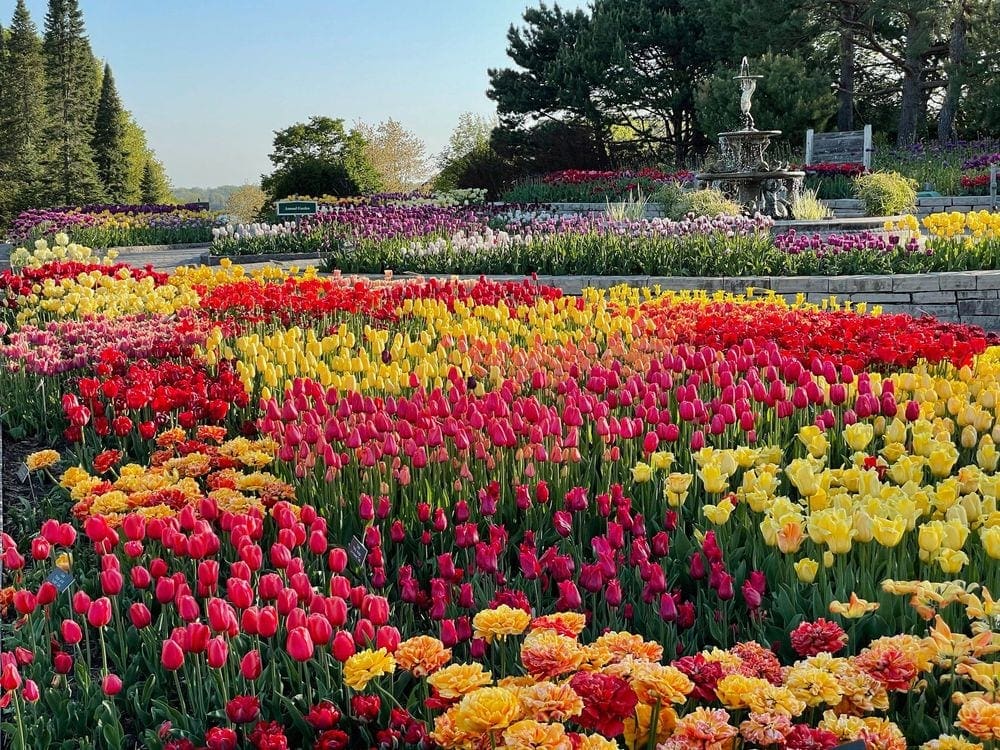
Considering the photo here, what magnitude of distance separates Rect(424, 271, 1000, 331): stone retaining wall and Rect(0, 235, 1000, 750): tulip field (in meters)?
2.82

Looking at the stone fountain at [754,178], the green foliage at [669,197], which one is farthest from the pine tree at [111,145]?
the stone fountain at [754,178]

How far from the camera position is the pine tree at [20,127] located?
37153 millimetres

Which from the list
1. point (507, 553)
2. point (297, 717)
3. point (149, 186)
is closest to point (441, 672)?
point (297, 717)

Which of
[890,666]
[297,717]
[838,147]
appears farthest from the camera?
[838,147]

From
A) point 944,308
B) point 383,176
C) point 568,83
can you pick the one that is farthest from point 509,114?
point 944,308

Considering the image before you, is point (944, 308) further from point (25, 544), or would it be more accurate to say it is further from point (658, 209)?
point (658, 209)

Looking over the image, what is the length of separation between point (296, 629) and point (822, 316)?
5.40 metres

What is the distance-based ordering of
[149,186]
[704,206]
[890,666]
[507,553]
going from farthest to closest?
[149,186]
[704,206]
[507,553]
[890,666]

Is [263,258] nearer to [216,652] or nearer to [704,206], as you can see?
[704,206]

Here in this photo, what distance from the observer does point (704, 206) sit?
15.4 meters

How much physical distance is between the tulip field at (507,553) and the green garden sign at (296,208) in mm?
11254

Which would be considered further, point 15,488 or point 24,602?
point 15,488

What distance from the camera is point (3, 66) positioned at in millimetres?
38125

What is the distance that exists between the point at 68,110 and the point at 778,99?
29.5 metres
